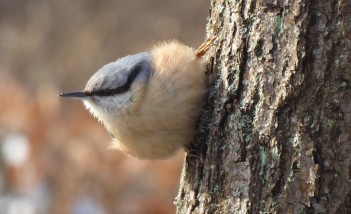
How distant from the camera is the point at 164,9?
37.0 feet

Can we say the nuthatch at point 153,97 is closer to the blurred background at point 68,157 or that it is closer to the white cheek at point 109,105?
the white cheek at point 109,105

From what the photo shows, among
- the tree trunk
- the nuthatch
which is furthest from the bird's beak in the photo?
the tree trunk

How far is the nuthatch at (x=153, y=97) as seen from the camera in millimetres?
2896

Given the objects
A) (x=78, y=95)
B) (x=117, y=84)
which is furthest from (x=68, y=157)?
(x=117, y=84)

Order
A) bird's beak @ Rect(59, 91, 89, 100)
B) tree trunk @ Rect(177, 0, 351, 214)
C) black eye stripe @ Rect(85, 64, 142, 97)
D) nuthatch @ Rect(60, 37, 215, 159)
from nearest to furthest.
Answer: tree trunk @ Rect(177, 0, 351, 214)
nuthatch @ Rect(60, 37, 215, 159)
black eye stripe @ Rect(85, 64, 142, 97)
bird's beak @ Rect(59, 91, 89, 100)

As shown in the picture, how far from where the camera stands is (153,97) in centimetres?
295

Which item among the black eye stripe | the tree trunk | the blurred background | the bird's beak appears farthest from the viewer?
the blurred background

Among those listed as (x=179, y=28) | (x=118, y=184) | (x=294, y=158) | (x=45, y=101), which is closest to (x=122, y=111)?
(x=294, y=158)

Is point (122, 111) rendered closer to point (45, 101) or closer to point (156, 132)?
point (156, 132)

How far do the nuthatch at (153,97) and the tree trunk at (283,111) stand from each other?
6.1 inches

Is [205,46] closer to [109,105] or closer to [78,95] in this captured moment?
[109,105]

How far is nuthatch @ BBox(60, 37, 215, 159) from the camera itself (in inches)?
114

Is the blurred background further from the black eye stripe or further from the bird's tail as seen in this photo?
the bird's tail

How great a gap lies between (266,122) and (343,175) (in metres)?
0.33
